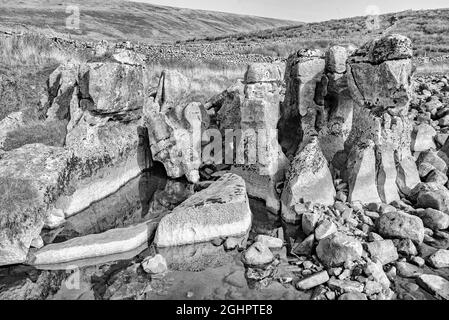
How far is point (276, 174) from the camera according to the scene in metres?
14.3

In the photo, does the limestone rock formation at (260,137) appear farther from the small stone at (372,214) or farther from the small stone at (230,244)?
the small stone at (372,214)

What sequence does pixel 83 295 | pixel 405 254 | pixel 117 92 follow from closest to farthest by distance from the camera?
pixel 83 295 < pixel 405 254 < pixel 117 92

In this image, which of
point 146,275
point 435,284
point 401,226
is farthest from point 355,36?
point 146,275

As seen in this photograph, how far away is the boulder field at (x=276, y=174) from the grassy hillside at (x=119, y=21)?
32.7 meters

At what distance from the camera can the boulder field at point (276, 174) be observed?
392 inches

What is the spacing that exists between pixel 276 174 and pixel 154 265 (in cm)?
626

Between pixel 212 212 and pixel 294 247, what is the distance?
2674mm

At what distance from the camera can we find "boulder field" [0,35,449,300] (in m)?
9.95

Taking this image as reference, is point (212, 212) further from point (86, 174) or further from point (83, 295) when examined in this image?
point (86, 174)

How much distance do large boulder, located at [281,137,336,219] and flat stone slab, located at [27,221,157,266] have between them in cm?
505

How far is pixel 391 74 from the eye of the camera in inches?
479

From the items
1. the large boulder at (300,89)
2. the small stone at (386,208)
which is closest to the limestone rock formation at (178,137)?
the large boulder at (300,89)

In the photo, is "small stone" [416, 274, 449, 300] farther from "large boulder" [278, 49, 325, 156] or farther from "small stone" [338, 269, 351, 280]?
"large boulder" [278, 49, 325, 156]
